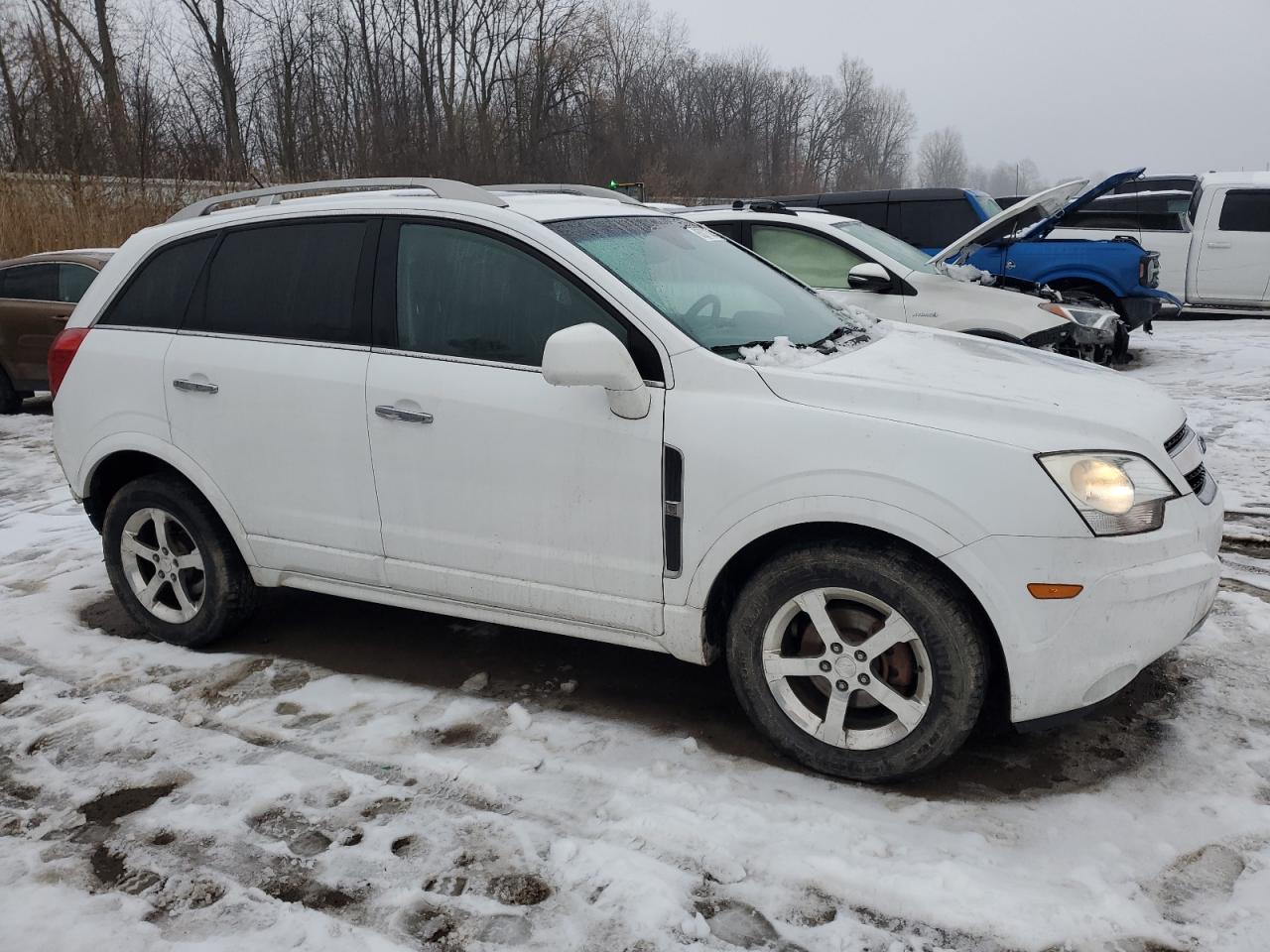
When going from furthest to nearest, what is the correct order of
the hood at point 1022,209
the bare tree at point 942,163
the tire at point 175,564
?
1. the bare tree at point 942,163
2. the hood at point 1022,209
3. the tire at point 175,564

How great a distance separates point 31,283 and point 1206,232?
1405cm

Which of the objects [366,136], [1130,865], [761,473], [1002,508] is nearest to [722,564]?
[761,473]

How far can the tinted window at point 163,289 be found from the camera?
4379 millimetres

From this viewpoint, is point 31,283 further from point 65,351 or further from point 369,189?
point 369,189

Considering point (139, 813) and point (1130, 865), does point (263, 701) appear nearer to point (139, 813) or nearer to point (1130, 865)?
point (139, 813)

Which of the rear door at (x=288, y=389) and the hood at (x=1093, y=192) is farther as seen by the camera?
the hood at (x=1093, y=192)

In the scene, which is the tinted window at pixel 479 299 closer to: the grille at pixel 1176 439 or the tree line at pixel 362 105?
the grille at pixel 1176 439

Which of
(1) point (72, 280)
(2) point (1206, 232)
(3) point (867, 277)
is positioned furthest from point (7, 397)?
(2) point (1206, 232)

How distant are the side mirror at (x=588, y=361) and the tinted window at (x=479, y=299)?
0.26 meters

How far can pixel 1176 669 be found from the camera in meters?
3.93

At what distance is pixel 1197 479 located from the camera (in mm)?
3383

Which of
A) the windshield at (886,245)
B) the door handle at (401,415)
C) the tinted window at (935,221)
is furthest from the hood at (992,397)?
the tinted window at (935,221)

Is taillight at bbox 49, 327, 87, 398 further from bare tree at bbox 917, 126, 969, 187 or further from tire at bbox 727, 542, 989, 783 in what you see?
bare tree at bbox 917, 126, 969, 187

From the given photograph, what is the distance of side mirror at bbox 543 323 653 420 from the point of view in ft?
10.4
